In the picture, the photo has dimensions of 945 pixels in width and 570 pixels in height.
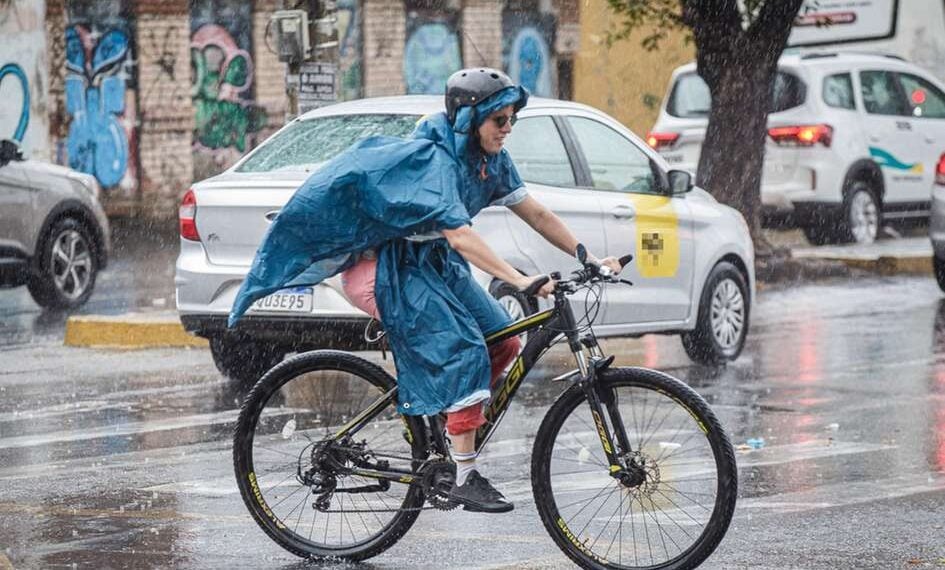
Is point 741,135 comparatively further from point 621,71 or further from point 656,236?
point 621,71

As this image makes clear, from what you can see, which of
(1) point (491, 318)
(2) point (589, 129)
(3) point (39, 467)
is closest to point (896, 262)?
(2) point (589, 129)

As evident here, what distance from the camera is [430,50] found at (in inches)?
1249

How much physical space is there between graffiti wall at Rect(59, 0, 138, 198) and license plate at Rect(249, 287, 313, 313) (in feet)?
56.4

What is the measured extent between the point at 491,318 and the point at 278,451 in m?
0.90

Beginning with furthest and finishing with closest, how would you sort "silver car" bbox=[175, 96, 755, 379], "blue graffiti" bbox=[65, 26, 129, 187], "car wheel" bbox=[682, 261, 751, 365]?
"blue graffiti" bbox=[65, 26, 129, 187], "car wheel" bbox=[682, 261, 751, 365], "silver car" bbox=[175, 96, 755, 379]

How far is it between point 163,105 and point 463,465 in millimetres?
22310

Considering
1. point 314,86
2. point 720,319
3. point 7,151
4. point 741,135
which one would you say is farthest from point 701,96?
point 720,319

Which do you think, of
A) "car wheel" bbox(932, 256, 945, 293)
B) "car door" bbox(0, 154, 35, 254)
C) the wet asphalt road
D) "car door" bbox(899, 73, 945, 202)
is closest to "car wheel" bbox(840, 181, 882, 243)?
"car door" bbox(899, 73, 945, 202)

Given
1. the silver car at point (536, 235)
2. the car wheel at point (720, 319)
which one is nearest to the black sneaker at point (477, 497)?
the silver car at point (536, 235)

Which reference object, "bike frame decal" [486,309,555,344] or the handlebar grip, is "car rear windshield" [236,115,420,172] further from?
the handlebar grip

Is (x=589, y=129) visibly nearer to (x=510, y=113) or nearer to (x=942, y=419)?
(x=942, y=419)

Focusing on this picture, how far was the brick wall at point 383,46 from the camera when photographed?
1216 inches

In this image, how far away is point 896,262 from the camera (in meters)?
18.9

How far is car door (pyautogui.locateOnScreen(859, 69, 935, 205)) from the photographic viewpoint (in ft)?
71.4
